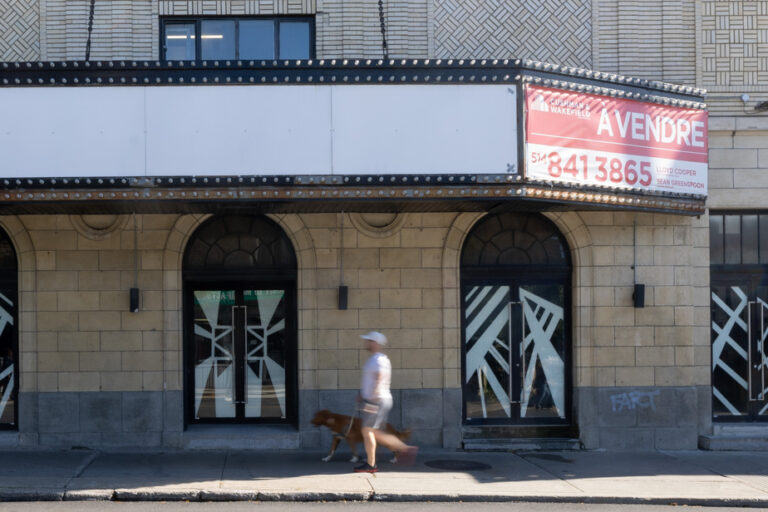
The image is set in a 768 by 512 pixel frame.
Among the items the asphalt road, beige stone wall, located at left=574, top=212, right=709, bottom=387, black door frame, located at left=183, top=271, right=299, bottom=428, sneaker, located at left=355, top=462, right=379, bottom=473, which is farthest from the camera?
beige stone wall, located at left=574, top=212, right=709, bottom=387

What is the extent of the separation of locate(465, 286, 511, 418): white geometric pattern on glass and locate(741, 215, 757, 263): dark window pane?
396 cm

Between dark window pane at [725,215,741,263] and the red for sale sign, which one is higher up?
the red for sale sign

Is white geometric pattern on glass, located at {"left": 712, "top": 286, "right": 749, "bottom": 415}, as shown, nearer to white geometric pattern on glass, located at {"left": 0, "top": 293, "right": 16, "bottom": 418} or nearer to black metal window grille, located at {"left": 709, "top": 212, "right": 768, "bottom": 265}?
black metal window grille, located at {"left": 709, "top": 212, "right": 768, "bottom": 265}

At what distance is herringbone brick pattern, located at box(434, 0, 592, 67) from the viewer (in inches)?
545

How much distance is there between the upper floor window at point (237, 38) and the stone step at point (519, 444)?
21.7ft

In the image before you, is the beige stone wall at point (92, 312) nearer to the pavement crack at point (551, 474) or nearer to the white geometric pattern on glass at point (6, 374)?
the white geometric pattern on glass at point (6, 374)

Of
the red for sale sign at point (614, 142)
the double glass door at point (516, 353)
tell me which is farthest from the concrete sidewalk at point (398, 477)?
the red for sale sign at point (614, 142)

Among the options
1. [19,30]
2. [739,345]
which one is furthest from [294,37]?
[739,345]

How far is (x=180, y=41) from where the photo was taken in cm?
1391

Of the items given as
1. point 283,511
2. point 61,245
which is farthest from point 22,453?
point 283,511

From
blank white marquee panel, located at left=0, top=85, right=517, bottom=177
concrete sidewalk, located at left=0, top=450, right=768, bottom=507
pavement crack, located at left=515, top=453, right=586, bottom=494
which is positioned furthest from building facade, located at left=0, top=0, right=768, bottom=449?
blank white marquee panel, located at left=0, top=85, right=517, bottom=177

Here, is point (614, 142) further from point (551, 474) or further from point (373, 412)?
point (373, 412)

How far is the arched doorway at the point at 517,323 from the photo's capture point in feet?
45.8

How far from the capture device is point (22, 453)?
499 inches
